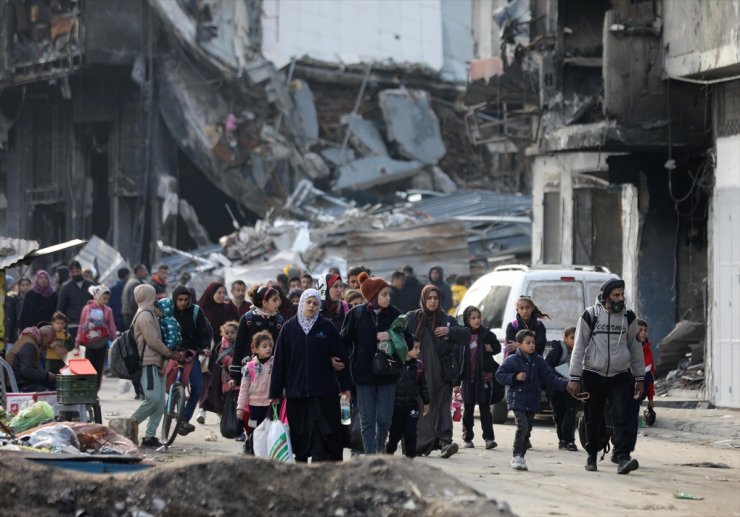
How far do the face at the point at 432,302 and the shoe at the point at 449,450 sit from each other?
1.26m

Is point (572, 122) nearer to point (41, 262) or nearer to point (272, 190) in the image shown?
point (272, 190)

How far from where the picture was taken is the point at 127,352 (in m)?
15.1

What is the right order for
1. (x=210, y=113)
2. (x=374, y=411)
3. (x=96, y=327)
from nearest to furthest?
(x=374, y=411), (x=96, y=327), (x=210, y=113)

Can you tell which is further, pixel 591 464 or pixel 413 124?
pixel 413 124

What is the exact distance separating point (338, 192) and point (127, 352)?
2552cm

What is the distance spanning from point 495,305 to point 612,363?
19.9 ft

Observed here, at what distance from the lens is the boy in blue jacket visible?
540 inches

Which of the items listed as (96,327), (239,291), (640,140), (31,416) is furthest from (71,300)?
(31,416)

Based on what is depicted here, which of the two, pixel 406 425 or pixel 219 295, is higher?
pixel 219 295

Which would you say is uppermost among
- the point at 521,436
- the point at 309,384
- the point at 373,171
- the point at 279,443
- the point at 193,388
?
the point at 373,171

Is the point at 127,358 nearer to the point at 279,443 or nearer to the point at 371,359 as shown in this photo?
the point at 371,359

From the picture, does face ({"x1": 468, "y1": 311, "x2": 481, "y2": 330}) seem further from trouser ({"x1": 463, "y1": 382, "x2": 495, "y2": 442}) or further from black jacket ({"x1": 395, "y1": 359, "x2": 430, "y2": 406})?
black jacket ({"x1": 395, "y1": 359, "x2": 430, "y2": 406})

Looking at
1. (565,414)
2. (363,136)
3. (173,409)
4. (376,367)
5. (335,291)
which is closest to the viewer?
(376,367)

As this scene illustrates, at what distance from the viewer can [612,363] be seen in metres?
13.1
